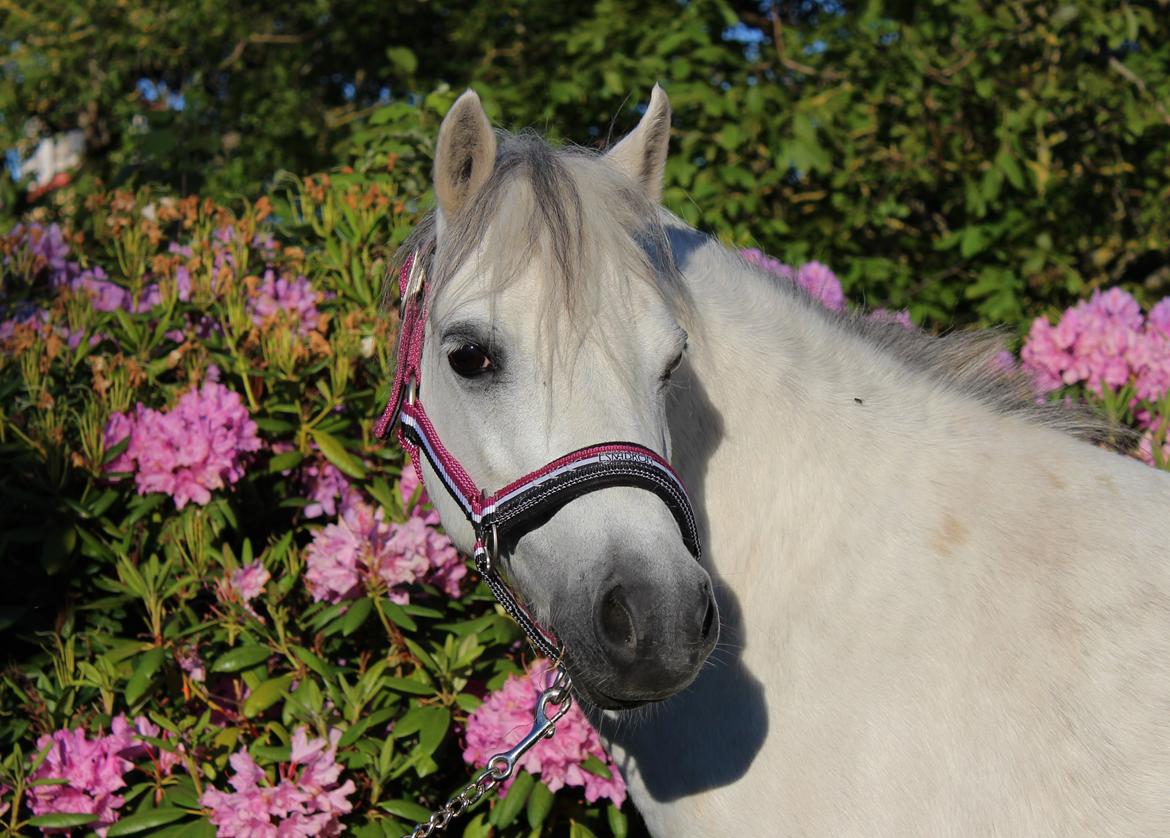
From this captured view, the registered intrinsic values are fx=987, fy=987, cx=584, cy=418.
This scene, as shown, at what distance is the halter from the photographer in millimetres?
1491

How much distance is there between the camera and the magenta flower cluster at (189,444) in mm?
2385

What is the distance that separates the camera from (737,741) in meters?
1.70

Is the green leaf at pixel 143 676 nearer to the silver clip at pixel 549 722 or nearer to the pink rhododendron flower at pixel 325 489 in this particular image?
the pink rhododendron flower at pixel 325 489

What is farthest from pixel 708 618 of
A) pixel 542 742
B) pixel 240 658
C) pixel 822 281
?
pixel 822 281

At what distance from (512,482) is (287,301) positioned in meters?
1.66

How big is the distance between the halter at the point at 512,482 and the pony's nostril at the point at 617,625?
168 millimetres

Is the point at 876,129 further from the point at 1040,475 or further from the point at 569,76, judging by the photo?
the point at 1040,475

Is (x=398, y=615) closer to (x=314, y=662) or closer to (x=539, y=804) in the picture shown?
(x=314, y=662)

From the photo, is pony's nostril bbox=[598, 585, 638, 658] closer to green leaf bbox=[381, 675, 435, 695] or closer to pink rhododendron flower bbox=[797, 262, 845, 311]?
green leaf bbox=[381, 675, 435, 695]

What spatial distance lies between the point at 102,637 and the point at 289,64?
7.82 meters

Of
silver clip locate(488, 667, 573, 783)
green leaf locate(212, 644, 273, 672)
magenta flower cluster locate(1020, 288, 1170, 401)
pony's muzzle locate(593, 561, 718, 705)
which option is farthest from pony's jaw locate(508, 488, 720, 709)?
magenta flower cluster locate(1020, 288, 1170, 401)

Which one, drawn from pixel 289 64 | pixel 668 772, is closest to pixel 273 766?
pixel 668 772

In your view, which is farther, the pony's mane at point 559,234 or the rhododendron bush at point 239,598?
the rhododendron bush at point 239,598

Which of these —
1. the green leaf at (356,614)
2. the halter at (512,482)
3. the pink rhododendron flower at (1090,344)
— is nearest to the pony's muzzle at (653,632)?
the halter at (512,482)
